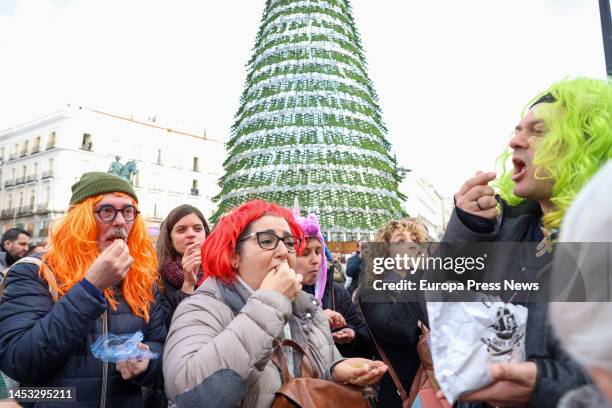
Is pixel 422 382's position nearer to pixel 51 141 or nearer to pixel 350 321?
pixel 350 321

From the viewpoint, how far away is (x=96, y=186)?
234cm

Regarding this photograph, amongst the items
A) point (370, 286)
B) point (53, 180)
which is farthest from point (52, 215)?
point (370, 286)

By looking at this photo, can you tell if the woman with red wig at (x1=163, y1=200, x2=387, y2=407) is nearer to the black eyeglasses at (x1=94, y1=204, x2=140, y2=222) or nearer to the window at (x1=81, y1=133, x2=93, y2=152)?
the black eyeglasses at (x1=94, y1=204, x2=140, y2=222)

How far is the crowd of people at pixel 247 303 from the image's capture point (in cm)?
146

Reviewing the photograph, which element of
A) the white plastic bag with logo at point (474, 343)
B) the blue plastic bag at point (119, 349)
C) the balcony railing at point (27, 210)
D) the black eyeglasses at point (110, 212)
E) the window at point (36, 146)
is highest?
the window at point (36, 146)

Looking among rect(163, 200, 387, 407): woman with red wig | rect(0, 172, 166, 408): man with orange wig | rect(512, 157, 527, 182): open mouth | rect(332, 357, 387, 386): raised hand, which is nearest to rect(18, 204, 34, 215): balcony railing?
rect(0, 172, 166, 408): man with orange wig

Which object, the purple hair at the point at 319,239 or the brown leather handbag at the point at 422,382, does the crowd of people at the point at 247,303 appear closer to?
the brown leather handbag at the point at 422,382

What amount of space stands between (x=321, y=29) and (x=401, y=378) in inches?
328

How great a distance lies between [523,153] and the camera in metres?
1.63

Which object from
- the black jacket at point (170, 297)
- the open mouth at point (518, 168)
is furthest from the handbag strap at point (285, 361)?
the black jacket at point (170, 297)

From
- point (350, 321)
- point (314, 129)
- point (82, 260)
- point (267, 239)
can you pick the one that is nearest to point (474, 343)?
point (267, 239)

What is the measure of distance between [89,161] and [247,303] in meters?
50.0

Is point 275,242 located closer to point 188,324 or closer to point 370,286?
point 188,324

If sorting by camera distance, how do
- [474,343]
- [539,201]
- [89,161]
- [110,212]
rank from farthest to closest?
[89,161] < [110,212] < [539,201] < [474,343]
